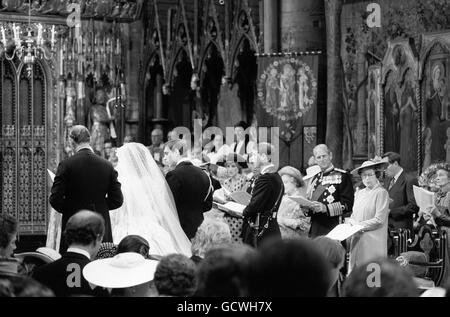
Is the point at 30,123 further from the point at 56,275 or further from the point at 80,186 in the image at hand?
the point at 56,275

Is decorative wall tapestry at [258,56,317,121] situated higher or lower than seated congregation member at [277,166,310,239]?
higher

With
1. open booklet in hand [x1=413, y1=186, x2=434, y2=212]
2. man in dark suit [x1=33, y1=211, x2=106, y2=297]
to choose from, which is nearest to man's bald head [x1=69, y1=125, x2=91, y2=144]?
man in dark suit [x1=33, y1=211, x2=106, y2=297]

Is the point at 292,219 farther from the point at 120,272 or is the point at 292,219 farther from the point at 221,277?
the point at 221,277

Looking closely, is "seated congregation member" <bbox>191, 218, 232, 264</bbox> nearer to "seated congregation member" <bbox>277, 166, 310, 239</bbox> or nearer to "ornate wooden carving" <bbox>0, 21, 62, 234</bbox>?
"seated congregation member" <bbox>277, 166, 310, 239</bbox>

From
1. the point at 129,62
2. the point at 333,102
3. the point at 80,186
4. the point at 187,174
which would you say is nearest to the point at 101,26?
the point at 129,62

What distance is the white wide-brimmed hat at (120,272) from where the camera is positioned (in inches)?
251

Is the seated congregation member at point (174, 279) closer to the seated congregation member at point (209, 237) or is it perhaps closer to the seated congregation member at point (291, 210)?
the seated congregation member at point (209, 237)

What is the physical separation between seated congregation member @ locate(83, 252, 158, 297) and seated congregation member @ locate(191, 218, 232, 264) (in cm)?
73

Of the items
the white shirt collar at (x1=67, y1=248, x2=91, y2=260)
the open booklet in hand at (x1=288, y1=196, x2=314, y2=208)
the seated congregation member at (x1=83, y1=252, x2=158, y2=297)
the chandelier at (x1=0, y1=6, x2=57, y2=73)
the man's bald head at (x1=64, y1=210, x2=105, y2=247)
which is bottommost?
the seated congregation member at (x1=83, y1=252, x2=158, y2=297)

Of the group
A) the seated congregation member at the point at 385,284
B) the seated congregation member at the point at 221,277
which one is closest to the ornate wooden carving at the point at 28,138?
the seated congregation member at the point at 221,277

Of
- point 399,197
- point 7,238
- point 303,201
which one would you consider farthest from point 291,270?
point 399,197

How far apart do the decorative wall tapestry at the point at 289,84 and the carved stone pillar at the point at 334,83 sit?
0.59 meters

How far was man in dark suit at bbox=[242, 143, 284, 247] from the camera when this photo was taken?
10.8 m

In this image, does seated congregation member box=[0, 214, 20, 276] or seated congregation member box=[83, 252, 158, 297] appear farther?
seated congregation member box=[0, 214, 20, 276]
